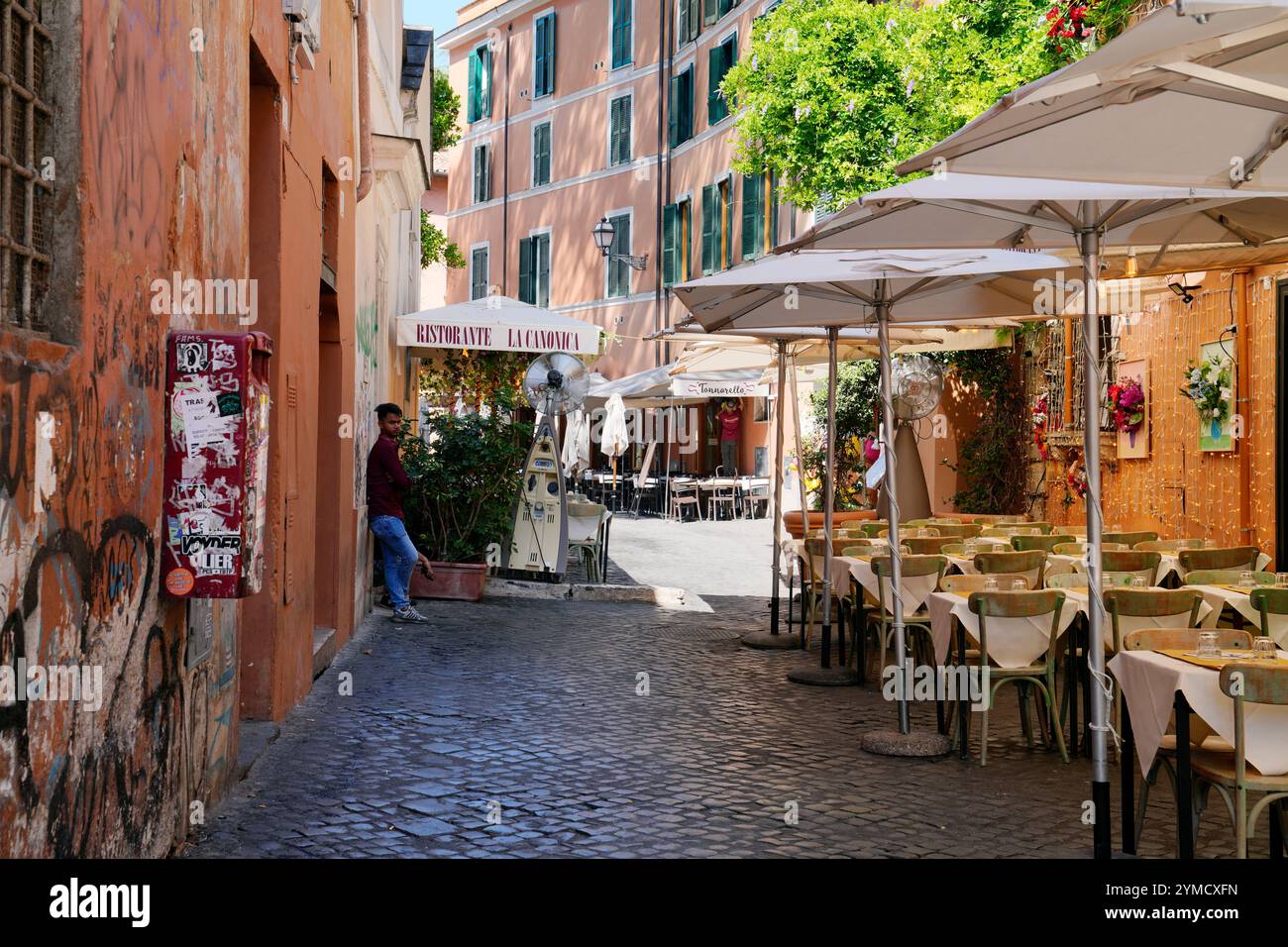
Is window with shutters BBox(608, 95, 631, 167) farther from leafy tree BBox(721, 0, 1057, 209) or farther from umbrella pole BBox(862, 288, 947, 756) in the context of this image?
umbrella pole BBox(862, 288, 947, 756)

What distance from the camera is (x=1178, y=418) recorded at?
12219 mm

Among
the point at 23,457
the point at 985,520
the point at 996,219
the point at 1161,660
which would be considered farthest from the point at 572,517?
the point at 23,457

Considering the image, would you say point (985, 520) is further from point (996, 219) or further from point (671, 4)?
point (671, 4)

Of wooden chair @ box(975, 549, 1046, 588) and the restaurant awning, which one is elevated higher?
the restaurant awning

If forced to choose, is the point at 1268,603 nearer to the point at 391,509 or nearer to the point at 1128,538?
the point at 1128,538

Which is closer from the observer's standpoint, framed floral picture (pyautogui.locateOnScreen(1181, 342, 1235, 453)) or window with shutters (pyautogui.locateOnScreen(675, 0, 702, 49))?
framed floral picture (pyautogui.locateOnScreen(1181, 342, 1235, 453))

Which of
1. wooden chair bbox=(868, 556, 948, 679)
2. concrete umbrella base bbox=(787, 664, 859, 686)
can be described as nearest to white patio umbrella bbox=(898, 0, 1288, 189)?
wooden chair bbox=(868, 556, 948, 679)

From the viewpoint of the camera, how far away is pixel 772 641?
11.2 meters

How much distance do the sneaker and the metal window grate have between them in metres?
8.64

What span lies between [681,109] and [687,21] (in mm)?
1744

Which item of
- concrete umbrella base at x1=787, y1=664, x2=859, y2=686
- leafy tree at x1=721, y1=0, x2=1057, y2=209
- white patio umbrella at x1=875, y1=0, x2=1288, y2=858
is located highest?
leafy tree at x1=721, y1=0, x2=1057, y2=209

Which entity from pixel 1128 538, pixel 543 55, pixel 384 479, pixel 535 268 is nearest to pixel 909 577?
pixel 1128 538

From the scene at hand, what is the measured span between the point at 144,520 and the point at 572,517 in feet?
36.8

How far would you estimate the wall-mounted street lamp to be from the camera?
1114 inches
